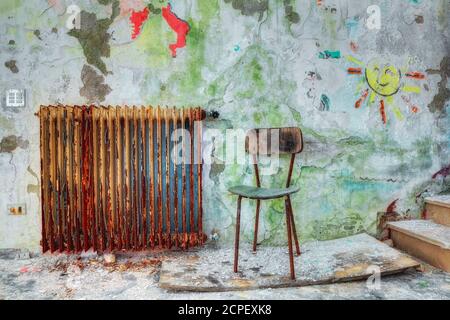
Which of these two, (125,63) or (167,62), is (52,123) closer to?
(125,63)

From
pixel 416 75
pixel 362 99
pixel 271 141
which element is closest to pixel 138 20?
pixel 271 141

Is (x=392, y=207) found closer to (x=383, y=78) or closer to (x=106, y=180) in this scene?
(x=383, y=78)

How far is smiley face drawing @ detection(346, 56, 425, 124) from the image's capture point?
2818mm

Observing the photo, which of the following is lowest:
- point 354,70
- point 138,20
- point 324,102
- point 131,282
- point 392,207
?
point 131,282

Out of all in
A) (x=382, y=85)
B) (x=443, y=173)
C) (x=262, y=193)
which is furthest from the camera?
(x=443, y=173)

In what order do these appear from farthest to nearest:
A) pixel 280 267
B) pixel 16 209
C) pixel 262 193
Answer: pixel 16 209, pixel 280 267, pixel 262 193

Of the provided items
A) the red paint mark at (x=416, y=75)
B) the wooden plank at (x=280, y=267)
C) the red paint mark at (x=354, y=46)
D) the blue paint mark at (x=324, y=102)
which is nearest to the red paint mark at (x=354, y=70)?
the red paint mark at (x=354, y=46)

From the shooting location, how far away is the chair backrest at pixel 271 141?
101 inches

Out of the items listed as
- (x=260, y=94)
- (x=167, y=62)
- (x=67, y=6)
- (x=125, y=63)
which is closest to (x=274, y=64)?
(x=260, y=94)

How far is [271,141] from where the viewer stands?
261 cm

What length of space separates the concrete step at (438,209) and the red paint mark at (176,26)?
2167mm

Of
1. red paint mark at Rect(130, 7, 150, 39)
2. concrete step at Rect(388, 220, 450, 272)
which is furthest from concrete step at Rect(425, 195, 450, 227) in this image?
red paint mark at Rect(130, 7, 150, 39)

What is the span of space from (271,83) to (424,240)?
1479 mm

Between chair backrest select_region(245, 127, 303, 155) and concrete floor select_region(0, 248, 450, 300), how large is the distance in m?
0.92
